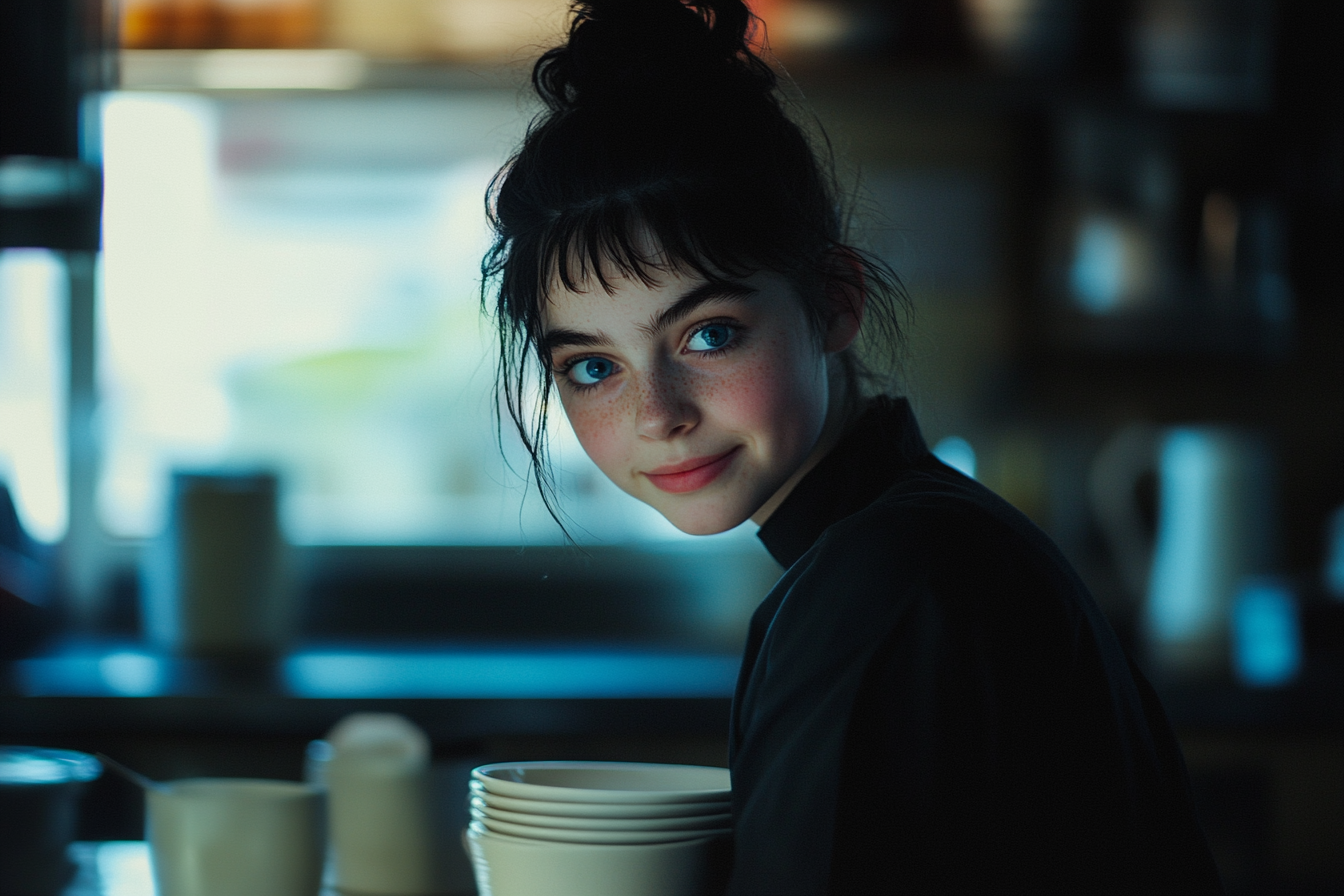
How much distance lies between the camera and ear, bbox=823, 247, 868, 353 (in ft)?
2.92

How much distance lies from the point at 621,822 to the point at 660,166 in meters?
0.38

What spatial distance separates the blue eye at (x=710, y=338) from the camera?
2.65ft

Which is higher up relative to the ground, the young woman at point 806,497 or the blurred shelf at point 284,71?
the blurred shelf at point 284,71

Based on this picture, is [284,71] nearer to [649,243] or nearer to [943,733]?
[649,243]

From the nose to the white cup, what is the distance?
1.15 feet

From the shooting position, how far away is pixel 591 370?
2.83 feet

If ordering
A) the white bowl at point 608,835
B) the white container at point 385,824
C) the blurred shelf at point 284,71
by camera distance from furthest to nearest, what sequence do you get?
the blurred shelf at point 284,71, the white container at point 385,824, the white bowl at point 608,835

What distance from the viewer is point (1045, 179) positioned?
236 centimetres

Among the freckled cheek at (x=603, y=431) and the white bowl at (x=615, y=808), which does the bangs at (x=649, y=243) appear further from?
the white bowl at (x=615, y=808)

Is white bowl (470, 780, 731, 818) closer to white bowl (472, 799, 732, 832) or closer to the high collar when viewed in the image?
white bowl (472, 799, 732, 832)

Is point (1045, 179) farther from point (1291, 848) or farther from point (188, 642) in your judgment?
point (188, 642)

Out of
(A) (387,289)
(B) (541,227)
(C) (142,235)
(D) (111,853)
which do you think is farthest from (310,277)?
(B) (541,227)

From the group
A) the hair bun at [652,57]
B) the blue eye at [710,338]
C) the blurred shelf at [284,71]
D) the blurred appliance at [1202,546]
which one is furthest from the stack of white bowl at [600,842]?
the blurred shelf at [284,71]

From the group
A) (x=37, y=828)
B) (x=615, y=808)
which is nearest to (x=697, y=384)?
(x=615, y=808)
